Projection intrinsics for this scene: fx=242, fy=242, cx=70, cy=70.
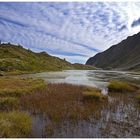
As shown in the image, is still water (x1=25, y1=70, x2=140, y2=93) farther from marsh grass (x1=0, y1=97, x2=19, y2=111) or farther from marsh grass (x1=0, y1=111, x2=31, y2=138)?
marsh grass (x1=0, y1=111, x2=31, y2=138)

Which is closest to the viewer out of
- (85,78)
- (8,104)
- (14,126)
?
(14,126)

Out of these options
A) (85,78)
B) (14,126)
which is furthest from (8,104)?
(85,78)

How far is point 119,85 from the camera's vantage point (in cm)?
3531

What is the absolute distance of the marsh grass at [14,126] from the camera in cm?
1180

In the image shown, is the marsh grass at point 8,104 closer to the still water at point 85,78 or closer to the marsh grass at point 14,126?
the marsh grass at point 14,126

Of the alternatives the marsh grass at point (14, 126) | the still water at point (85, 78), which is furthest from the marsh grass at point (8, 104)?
the still water at point (85, 78)

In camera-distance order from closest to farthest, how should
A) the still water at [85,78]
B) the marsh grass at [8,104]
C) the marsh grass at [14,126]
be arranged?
the marsh grass at [14,126] < the marsh grass at [8,104] < the still water at [85,78]

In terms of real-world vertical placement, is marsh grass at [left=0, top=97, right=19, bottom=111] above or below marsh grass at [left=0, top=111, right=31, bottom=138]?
above

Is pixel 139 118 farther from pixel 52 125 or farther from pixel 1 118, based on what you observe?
pixel 1 118

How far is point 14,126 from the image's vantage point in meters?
12.8

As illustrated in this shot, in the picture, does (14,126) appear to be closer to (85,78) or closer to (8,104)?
(8,104)

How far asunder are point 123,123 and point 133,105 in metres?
7.13

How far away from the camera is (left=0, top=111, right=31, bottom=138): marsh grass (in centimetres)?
1180

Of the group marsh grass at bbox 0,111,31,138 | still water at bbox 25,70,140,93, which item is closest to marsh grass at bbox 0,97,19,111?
marsh grass at bbox 0,111,31,138
